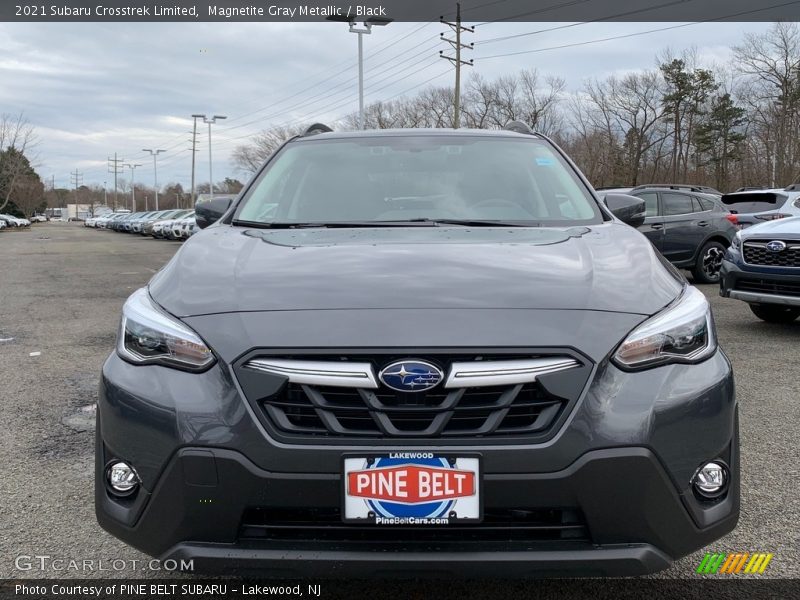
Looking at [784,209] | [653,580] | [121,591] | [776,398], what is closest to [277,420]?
[121,591]

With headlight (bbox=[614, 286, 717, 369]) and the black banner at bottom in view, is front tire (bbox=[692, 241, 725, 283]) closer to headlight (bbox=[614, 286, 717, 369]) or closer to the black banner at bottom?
the black banner at bottom

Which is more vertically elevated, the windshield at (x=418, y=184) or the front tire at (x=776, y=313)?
the windshield at (x=418, y=184)

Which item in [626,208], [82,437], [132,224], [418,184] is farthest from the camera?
[132,224]

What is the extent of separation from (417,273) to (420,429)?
539mm

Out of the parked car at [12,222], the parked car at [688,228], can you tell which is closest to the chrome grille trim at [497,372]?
the parked car at [688,228]

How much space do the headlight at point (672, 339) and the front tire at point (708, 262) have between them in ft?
34.2

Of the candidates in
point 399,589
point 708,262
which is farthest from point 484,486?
point 708,262

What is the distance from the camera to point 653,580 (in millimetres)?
2424

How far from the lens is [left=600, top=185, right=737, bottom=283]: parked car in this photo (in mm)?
11656

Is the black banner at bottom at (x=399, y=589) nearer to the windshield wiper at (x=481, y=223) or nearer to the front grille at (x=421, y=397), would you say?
the front grille at (x=421, y=397)

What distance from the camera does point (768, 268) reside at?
693cm

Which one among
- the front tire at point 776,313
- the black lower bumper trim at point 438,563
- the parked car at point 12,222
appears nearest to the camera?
the black lower bumper trim at point 438,563

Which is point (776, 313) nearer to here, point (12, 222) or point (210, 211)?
point (210, 211)

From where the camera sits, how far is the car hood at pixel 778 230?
682cm
